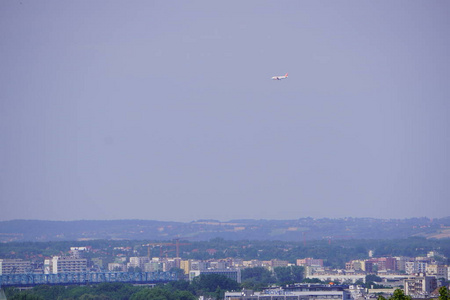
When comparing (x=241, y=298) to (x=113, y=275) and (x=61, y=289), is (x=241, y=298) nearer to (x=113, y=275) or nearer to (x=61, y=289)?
(x=61, y=289)

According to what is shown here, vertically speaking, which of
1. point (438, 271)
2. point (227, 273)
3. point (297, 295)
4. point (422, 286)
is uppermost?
point (227, 273)

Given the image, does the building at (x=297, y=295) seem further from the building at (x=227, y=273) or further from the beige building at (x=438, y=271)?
the building at (x=227, y=273)

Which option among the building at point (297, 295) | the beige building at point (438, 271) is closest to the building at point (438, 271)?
the beige building at point (438, 271)

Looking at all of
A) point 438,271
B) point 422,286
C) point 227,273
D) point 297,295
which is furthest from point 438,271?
point 297,295

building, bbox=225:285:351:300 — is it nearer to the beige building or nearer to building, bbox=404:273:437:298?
building, bbox=404:273:437:298

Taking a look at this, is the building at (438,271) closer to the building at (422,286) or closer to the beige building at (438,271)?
the beige building at (438,271)

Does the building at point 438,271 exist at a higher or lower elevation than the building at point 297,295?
higher

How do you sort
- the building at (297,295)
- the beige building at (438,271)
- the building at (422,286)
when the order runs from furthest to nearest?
the beige building at (438,271), the building at (422,286), the building at (297,295)

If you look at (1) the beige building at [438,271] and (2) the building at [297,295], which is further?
(1) the beige building at [438,271]

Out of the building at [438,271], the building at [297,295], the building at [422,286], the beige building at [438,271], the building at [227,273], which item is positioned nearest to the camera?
the building at [297,295]

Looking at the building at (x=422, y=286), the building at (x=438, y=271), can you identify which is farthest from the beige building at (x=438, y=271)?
the building at (x=422, y=286)

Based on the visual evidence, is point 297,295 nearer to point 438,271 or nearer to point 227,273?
point 438,271
